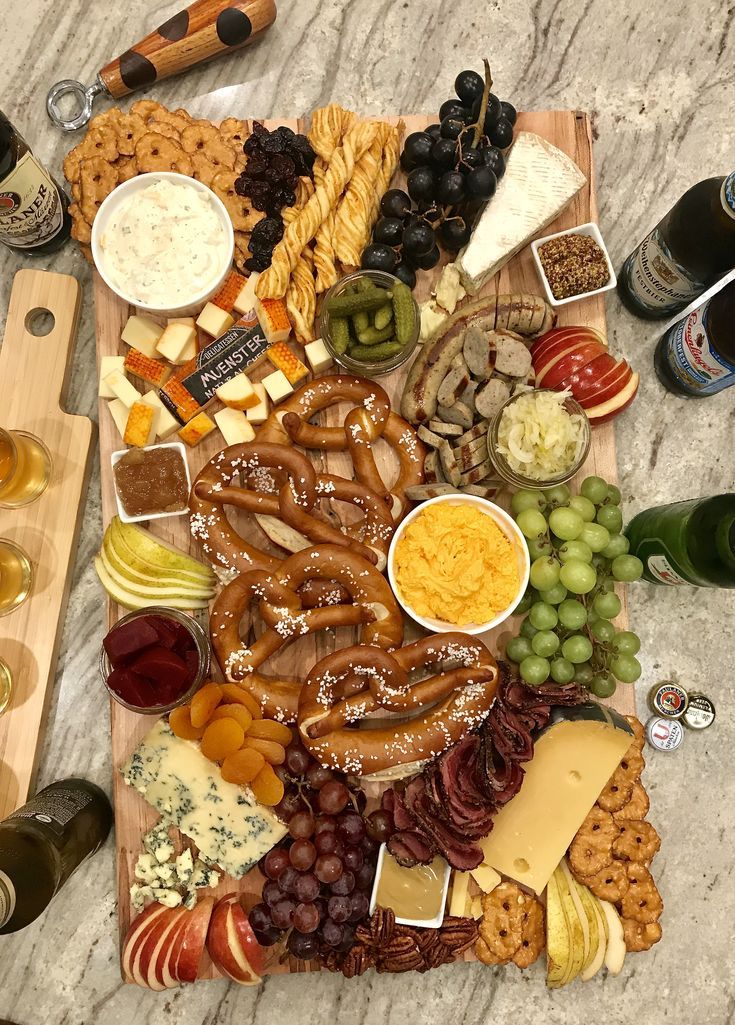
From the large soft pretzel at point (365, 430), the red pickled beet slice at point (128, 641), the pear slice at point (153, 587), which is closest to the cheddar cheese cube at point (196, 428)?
the large soft pretzel at point (365, 430)

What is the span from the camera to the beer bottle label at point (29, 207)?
5.88 feet

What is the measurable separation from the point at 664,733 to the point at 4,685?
1833 mm

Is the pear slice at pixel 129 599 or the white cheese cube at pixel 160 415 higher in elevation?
the white cheese cube at pixel 160 415

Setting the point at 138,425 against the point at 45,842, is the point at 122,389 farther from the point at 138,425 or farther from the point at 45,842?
the point at 45,842

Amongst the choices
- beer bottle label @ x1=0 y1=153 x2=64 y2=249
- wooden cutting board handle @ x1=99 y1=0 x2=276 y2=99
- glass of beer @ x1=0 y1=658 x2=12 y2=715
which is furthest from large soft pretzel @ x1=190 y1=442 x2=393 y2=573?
wooden cutting board handle @ x1=99 y1=0 x2=276 y2=99

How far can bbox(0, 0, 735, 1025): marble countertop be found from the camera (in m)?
2.07

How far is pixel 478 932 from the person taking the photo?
Answer: 1880 millimetres

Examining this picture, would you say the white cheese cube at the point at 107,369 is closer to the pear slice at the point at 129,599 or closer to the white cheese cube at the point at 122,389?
the white cheese cube at the point at 122,389

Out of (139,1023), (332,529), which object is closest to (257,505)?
(332,529)

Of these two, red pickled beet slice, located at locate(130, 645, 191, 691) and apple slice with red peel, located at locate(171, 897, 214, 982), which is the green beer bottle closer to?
red pickled beet slice, located at locate(130, 645, 191, 691)

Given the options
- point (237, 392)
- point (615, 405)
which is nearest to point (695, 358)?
point (615, 405)

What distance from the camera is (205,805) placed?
6.08ft

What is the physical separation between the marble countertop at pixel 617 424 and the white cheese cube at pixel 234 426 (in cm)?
44

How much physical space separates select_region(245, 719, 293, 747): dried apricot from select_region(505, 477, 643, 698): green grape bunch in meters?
0.61
